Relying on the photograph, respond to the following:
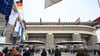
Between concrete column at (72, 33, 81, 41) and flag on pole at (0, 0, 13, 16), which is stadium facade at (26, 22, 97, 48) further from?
flag on pole at (0, 0, 13, 16)

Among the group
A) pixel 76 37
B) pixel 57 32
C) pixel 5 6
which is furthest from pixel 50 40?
pixel 5 6

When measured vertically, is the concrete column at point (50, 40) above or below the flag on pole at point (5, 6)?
below

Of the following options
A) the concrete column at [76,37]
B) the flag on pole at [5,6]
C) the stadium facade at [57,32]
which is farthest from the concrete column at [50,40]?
the flag on pole at [5,6]

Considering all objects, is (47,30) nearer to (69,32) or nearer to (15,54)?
(69,32)

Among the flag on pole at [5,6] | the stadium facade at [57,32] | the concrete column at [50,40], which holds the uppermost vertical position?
the flag on pole at [5,6]

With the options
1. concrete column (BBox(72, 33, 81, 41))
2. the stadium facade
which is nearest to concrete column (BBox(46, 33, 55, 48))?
the stadium facade

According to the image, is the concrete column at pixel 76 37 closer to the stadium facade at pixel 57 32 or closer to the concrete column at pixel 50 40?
the stadium facade at pixel 57 32

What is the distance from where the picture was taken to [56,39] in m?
58.8

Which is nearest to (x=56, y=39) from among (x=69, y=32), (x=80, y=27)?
(x=69, y=32)

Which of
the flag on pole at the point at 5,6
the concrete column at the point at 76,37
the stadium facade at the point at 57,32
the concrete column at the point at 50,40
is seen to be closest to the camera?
the flag on pole at the point at 5,6

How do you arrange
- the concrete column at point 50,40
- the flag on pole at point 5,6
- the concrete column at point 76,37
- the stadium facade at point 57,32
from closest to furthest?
1. the flag on pole at point 5,6
2. the concrete column at point 50,40
3. the concrete column at point 76,37
4. the stadium facade at point 57,32

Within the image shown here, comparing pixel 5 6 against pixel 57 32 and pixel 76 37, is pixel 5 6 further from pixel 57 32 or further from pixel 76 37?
pixel 57 32

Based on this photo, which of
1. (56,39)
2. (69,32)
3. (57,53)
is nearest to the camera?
(57,53)

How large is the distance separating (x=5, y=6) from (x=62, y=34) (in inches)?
2021
